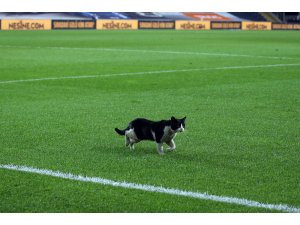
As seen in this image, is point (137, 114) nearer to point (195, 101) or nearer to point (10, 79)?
point (195, 101)

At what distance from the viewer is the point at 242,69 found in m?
19.6

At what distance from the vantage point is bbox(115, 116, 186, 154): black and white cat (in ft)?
24.3

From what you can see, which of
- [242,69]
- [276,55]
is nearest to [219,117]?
[242,69]

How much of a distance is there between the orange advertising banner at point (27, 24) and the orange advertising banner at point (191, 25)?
12417mm

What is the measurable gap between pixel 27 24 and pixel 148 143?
158 feet

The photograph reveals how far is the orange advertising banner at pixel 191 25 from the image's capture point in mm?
63294

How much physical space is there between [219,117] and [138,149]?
2.79 m

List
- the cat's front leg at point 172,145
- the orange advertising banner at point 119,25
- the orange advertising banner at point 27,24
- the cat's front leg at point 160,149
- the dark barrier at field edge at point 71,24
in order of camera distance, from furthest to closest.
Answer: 1. the orange advertising banner at point 119,25
2. the dark barrier at field edge at point 71,24
3. the orange advertising banner at point 27,24
4. the cat's front leg at point 172,145
5. the cat's front leg at point 160,149

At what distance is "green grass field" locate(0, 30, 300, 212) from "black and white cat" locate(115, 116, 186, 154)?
6.6 inches

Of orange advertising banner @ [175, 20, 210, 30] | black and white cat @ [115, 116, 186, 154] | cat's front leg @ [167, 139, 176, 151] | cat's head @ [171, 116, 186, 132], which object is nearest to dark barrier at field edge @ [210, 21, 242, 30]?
orange advertising banner @ [175, 20, 210, 30]

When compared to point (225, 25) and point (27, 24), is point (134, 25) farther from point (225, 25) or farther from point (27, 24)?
point (27, 24)

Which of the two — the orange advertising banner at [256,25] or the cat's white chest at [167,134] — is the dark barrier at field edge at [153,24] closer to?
the orange advertising banner at [256,25]

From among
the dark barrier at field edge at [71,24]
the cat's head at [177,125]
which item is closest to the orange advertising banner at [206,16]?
the dark barrier at field edge at [71,24]

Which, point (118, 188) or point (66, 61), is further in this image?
point (66, 61)
